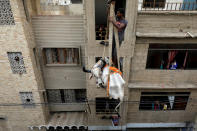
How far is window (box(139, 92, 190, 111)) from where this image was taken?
766 centimetres

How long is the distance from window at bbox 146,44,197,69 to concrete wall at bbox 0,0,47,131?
6720mm

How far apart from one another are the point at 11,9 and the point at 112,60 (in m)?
5.95

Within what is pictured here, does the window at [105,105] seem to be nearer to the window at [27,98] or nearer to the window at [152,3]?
the window at [27,98]

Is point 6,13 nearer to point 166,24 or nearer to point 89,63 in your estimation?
point 89,63

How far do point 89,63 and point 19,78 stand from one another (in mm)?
4315

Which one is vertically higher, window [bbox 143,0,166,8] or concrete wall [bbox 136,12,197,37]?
window [bbox 143,0,166,8]

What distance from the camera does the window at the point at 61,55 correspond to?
7.46 m

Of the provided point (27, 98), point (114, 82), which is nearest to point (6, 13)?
point (27, 98)

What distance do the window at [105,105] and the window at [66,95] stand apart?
1.42 meters

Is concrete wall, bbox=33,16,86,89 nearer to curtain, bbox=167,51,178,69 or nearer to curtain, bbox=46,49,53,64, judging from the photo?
curtain, bbox=46,49,53,64

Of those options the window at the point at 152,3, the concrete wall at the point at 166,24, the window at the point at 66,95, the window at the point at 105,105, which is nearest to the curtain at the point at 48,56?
the window at the point at 66,95

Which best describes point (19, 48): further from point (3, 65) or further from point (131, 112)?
point (131, 112)

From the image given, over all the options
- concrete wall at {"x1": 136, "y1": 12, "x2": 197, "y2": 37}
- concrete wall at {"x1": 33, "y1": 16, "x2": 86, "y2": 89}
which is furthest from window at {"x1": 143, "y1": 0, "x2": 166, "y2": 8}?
concrete wall at {"x1": 33, "y1": 16, "x2": 86, "y2": 89}

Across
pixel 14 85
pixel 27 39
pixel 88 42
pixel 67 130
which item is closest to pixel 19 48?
pixel 27 39
